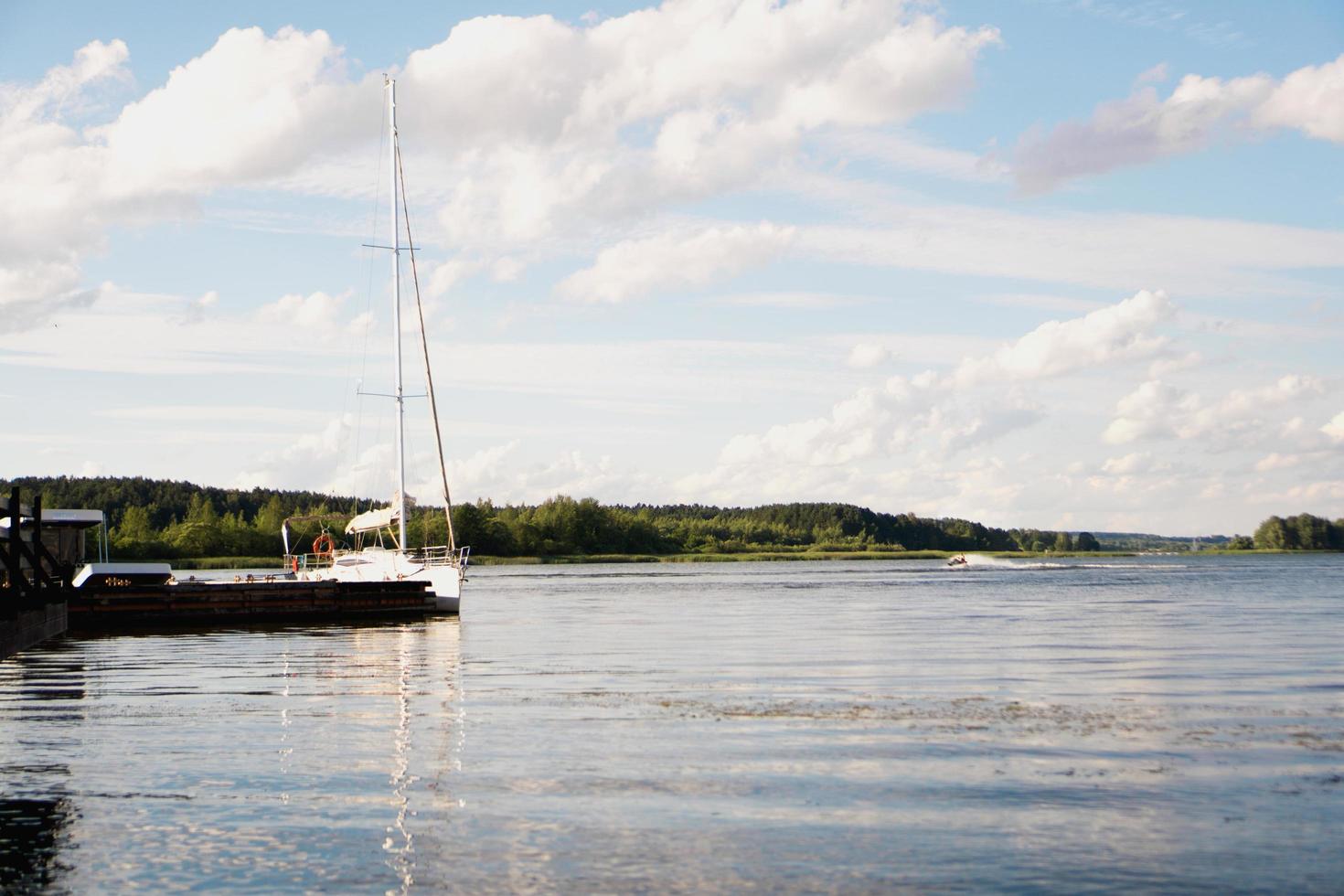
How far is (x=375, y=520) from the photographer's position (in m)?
68.1

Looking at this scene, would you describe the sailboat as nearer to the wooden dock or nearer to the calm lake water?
the wooden dock

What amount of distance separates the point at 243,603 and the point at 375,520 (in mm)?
10239

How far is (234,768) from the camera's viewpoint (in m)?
19.4

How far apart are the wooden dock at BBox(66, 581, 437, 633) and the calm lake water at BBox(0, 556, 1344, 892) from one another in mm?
18382

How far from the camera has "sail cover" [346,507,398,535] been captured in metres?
67.3

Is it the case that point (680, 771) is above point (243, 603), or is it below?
below

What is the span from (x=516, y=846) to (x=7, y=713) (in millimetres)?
15712

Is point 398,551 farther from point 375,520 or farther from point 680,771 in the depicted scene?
point 680,771

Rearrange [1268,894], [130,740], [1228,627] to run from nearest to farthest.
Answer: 1. [1268,894]
2. [130,740]
3. [1228,627]

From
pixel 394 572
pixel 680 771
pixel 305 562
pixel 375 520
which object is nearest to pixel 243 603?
pixel 394 572

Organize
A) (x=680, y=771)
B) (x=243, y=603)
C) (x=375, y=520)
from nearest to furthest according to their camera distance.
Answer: (x=680, y=771)
(x=243, y=603)
(x=375, y=520)

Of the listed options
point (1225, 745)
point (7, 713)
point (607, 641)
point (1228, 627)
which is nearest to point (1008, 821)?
point (1225, 745)

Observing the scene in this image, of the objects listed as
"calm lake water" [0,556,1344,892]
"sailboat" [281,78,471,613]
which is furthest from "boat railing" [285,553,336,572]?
"calm lake water" [0,556,1344,892]

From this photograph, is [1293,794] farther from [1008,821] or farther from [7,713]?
[7,713]
